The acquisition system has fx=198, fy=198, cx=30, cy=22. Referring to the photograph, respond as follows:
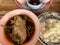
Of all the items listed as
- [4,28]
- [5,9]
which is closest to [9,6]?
[5,9]

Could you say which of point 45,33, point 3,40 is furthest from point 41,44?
point 3,40

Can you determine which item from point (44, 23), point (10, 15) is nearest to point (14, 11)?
point (10, 15)

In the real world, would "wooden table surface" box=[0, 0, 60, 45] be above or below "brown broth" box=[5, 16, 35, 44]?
above

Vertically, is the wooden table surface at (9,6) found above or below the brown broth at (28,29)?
above

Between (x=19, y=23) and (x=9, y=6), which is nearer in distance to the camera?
(x=19, y=23)

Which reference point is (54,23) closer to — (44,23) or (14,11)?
(44,23)

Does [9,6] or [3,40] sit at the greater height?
[9,6]

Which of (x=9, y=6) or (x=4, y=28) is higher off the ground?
(x=9, y=6)

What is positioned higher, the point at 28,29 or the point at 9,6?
the point at 9,6

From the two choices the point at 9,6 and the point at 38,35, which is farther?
the point at 9,6

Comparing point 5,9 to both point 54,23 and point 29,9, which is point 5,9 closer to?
point 29,9
